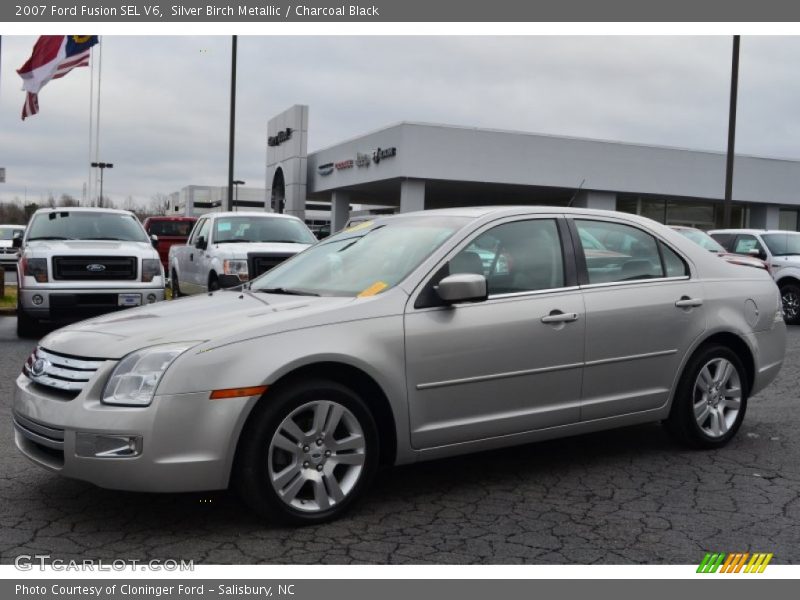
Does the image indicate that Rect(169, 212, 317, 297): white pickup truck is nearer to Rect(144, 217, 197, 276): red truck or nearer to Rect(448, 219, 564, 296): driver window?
Rect(448, 219, 564, 296): driver window

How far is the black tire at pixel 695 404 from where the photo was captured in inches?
229

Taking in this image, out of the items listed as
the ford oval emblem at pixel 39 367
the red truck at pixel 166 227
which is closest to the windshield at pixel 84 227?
the ford oval emblem at pixel 39 367

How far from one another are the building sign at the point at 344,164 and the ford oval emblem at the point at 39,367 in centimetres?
3610

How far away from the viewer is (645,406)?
5.62m

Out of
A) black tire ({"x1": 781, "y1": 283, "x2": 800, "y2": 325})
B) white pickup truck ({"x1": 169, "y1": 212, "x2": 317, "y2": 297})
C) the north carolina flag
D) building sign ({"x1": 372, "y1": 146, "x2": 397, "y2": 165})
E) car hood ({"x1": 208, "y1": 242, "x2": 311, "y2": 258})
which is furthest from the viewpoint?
building sign ({"x1": 372, "y1": 146, "x2": 397, "y2": 165})

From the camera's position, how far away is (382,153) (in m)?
36.4

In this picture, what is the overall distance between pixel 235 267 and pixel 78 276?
2.74 metres

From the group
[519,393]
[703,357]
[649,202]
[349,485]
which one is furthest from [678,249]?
[649,202]

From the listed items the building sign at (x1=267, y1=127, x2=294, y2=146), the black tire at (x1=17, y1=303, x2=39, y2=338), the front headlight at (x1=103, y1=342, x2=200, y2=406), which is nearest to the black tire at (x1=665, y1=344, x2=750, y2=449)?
the front headlight at (x1=103, y1=342, x2=200, y2=406)

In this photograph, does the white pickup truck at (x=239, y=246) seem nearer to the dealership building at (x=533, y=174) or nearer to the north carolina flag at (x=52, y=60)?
the north carolina flag at (x=52, y=60)

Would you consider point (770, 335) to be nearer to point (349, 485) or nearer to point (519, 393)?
point (519, 393)

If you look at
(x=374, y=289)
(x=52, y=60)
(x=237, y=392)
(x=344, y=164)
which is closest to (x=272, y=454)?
(x=237, y=392)

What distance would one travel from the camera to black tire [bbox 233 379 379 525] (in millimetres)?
4125

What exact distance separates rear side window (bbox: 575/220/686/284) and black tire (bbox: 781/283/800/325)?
436 inches
